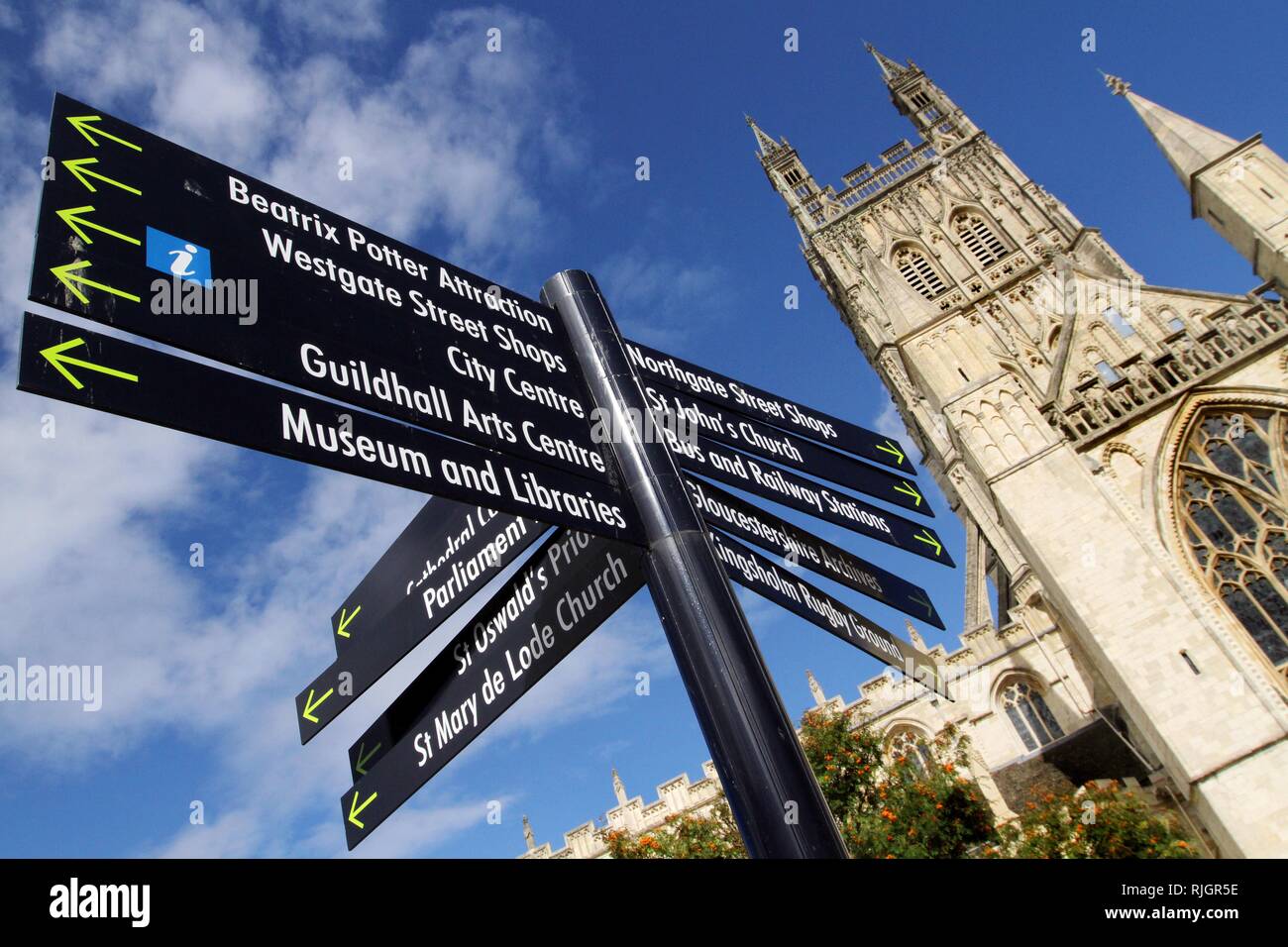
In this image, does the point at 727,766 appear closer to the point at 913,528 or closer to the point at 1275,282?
the point at 913,528

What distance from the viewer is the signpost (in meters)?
2.36

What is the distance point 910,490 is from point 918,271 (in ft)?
108

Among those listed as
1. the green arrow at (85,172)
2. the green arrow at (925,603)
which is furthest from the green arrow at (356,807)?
the green arrow at (925,603)

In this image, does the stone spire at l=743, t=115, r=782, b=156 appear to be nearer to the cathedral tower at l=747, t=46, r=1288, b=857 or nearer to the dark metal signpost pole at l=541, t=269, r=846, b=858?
the cathedral tower at l=747, t=46, r=1288, b=857

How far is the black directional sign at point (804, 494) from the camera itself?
11.5 feet

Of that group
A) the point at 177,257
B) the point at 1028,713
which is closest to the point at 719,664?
the point at 177,257

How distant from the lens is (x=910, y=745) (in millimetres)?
29516

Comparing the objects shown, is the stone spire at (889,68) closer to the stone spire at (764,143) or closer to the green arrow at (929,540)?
the stone spire at (764,143)

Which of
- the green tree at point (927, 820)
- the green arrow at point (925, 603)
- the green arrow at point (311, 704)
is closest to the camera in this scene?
the green arrow at point (311, 704)

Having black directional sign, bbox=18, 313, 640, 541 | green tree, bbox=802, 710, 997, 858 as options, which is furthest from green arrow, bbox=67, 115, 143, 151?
green tree, bbox=802, 710, 997, 858

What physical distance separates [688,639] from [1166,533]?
1437cm

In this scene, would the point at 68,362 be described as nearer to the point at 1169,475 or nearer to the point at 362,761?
the point at 362,761

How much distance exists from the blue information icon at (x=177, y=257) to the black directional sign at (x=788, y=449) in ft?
5.58

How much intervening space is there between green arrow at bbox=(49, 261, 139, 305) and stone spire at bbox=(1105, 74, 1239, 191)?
2110 cm
